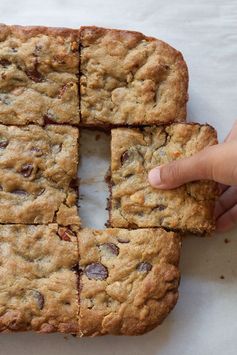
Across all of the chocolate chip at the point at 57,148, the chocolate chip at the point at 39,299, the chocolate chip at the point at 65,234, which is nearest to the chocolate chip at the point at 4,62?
the chocolate chip at the point at 57,148

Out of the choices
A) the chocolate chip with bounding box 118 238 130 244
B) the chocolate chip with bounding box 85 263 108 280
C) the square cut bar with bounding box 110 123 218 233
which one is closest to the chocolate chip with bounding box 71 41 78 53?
the square cut bar with bounding box 110 123 218 233

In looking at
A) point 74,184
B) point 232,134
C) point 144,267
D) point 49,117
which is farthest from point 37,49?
point 144,267

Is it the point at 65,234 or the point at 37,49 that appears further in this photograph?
the point at 37,49

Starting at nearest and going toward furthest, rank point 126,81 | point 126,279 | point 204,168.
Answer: point 204,168 → point 126,279 → point 126,81

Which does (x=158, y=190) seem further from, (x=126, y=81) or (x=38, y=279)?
(x=38, y=279)

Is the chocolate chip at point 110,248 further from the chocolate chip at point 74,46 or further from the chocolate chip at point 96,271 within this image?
the chocolate chip at point 74,46

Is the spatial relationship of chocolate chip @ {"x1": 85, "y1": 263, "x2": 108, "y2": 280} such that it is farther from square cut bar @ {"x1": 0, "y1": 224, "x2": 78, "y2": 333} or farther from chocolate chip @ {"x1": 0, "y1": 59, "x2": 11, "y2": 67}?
chocolate chip @ {"x1": 0, "y1": 59, "x2": 11, "y2": 67}

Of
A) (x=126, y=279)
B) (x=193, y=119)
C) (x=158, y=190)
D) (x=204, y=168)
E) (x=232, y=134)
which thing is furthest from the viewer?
(x=193, y=119)
